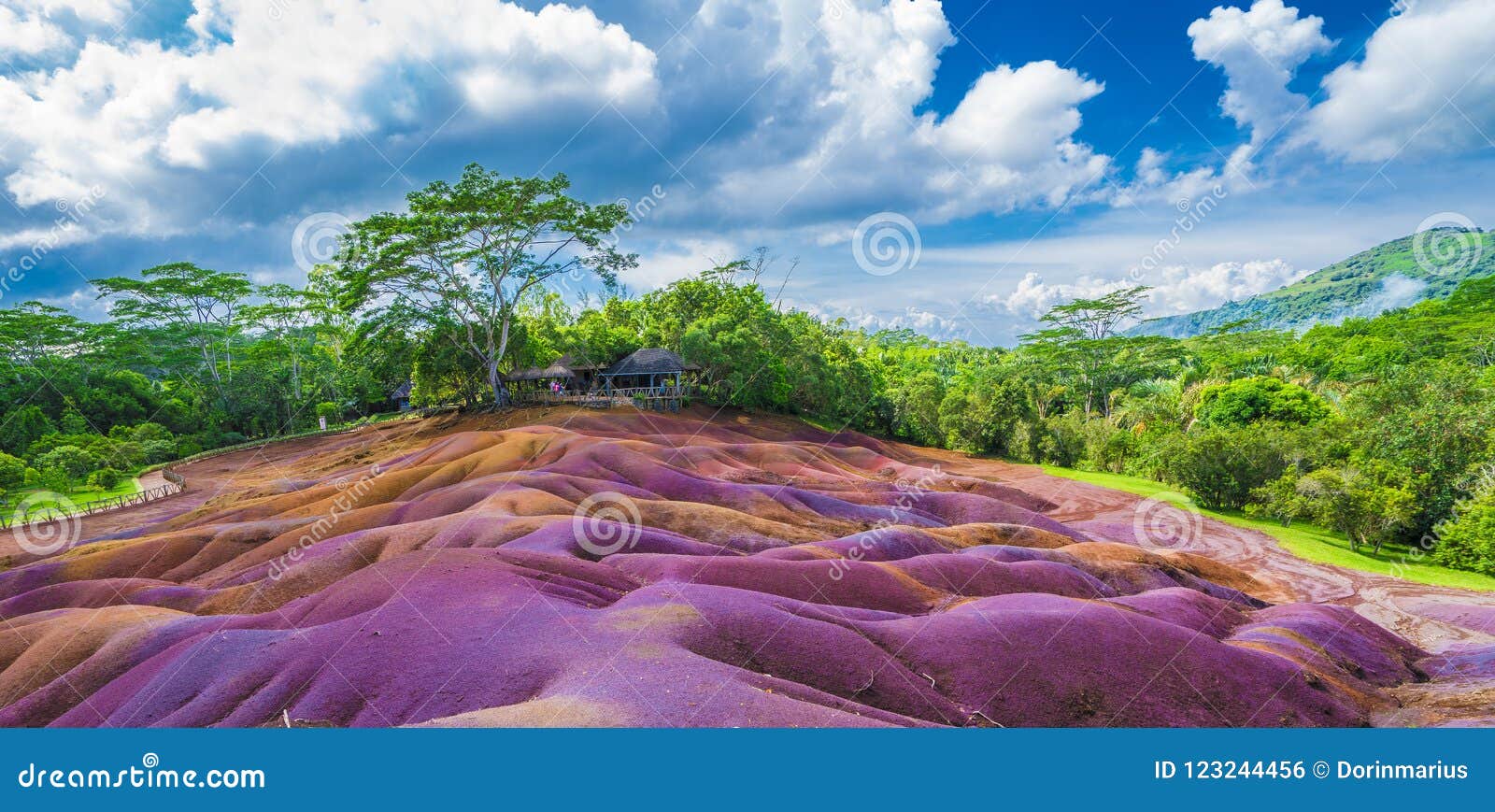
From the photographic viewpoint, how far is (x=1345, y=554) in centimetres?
2133

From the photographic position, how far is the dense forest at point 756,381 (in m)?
21.9

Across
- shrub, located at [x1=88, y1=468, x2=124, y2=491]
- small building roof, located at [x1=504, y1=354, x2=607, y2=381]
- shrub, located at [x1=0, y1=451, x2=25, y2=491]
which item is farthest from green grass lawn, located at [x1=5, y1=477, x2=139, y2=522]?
small building roof, located at [x1=504, y1=354, x2=607, y2=381]

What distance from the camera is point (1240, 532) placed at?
951 inches

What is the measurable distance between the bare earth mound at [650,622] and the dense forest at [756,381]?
5.49 m

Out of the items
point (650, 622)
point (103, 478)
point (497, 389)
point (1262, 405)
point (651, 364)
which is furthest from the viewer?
point (651, 364)

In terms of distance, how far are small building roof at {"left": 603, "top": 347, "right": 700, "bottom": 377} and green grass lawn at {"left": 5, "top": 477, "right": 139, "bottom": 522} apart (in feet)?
86.3

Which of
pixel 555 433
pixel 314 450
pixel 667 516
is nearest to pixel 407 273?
pixel 314 450

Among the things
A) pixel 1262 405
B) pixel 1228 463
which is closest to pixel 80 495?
pixel 1228 463

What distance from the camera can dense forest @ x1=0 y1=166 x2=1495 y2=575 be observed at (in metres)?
21.9

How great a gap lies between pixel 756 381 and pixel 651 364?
→ 7761 millimetres

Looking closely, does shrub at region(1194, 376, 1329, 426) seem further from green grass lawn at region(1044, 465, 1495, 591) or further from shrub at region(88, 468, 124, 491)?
shrub at region(88, 468, 124, 491)

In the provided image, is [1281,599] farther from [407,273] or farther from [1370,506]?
[407,273]

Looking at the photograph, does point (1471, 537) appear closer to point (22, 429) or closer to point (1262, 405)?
point (1262, 405)

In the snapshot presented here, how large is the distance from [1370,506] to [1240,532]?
14.0 feet
